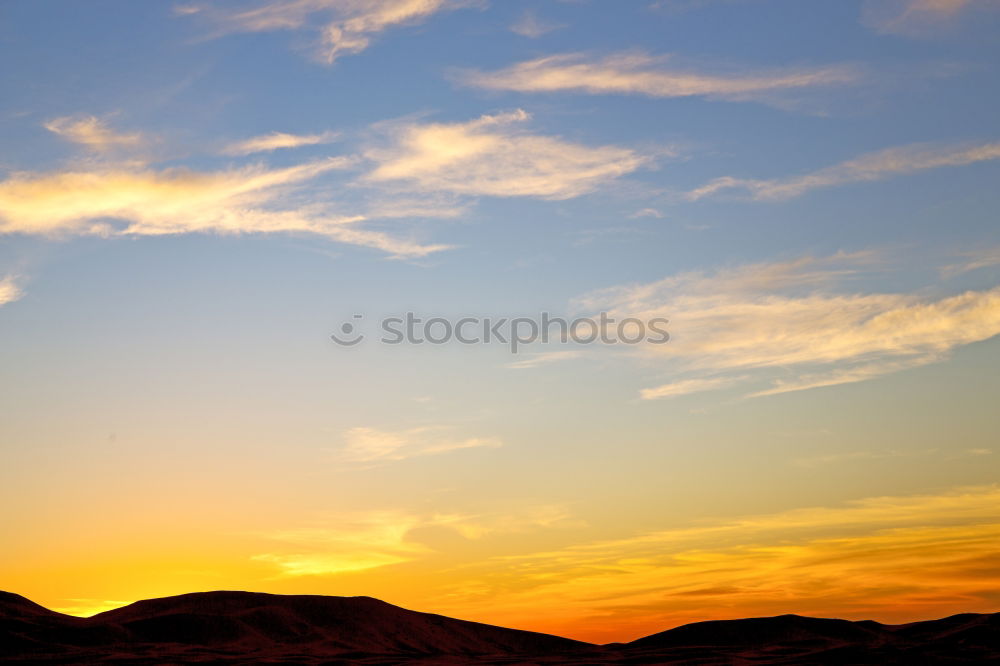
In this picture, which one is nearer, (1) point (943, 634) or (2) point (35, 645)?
(2) point (35, 645)

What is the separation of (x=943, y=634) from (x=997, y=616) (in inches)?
139

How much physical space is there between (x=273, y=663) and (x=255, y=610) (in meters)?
12.6

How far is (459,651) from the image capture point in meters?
43.2

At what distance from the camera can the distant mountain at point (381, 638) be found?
1344 inches

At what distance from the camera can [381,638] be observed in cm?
4319

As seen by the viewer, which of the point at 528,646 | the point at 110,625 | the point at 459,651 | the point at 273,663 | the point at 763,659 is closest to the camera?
the point at 273,663

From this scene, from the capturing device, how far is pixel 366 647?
1609 inches

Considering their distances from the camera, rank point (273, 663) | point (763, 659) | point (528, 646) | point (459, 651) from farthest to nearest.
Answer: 1. point (528, 646)
2. point (459, 651)
3. point (763, 659)
4. point (273, 663)

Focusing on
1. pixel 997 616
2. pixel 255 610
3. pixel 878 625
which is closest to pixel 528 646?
pixel 255 610

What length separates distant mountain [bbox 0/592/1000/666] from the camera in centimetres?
3412

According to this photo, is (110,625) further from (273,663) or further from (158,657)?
(273,663)

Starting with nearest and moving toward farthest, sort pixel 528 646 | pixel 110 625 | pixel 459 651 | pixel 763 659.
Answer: pixel 763 659, pixel 110 625, pixel 459 651, pixel 528 646

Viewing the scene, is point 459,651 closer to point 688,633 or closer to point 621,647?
point 621,647

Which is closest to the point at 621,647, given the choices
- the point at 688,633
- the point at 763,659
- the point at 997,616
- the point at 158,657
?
the point at 688,633
